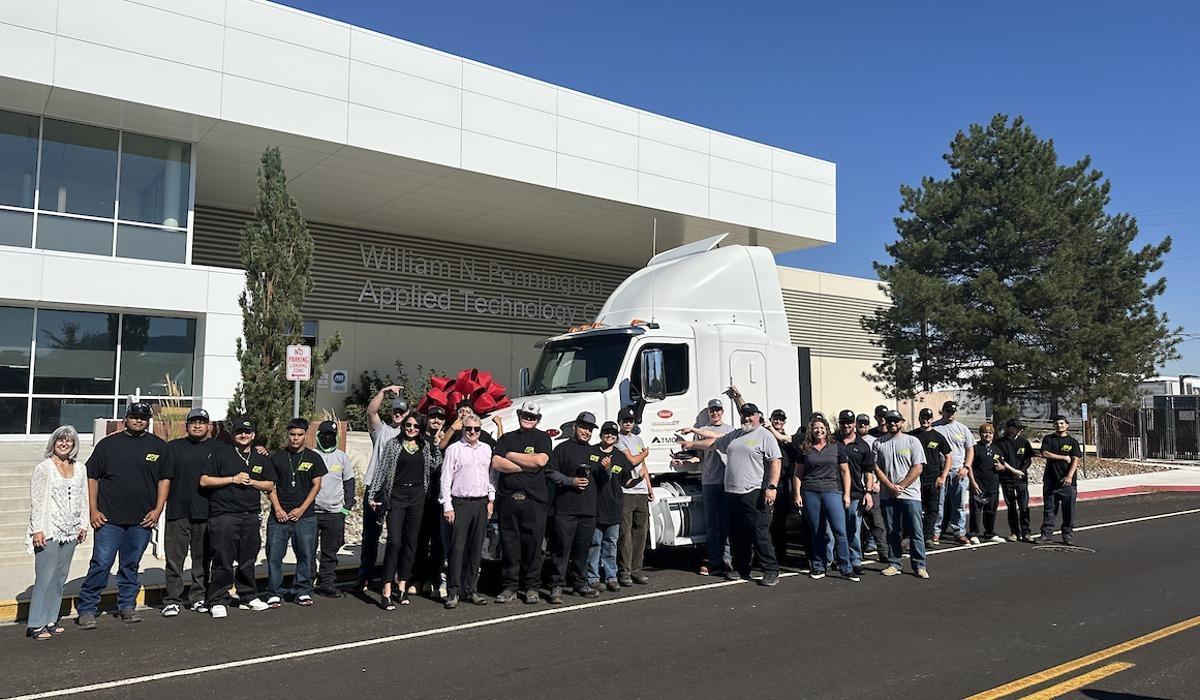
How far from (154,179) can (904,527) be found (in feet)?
51.4

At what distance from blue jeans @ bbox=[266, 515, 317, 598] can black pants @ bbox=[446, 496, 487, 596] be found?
1390 mm

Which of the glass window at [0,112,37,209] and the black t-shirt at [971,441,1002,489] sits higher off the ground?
the glass window at [0,112,37,209]

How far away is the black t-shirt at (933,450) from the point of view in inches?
408

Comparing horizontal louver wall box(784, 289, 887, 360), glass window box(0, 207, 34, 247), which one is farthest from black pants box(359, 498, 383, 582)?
horizontal louver wall box(784, 289, 887, 360)

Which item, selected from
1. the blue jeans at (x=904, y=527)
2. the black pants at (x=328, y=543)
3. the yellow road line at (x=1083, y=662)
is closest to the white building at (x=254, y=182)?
the black pants at (x=328, y=543)

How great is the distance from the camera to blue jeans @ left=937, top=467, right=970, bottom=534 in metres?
11.3

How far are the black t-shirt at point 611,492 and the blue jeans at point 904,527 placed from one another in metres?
3.31

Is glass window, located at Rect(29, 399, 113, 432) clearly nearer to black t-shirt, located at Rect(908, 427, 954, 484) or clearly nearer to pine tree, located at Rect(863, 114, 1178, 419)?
black t-shirt, located at Rect(908, 427, 954, 484)

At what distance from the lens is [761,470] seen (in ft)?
28.2

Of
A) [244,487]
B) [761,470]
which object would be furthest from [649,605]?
[244,487]

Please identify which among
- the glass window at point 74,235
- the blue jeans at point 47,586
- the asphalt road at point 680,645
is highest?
the glass window at point 74,235

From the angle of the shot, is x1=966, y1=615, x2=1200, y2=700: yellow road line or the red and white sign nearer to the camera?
x1=966, y1=615, x2=1200, y2=700: yellow road line

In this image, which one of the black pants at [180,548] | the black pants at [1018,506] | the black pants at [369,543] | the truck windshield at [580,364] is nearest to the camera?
the black pants at [180,548]

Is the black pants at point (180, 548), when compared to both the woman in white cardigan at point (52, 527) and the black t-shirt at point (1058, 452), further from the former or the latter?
the black t-shirt at point (1058, 452)
